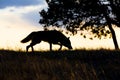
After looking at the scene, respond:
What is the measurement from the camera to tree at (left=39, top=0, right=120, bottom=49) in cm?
3759

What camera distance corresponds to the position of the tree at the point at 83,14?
1480 inches

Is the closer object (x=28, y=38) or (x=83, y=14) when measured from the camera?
(x=28, y=38)

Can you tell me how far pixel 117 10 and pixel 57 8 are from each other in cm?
512

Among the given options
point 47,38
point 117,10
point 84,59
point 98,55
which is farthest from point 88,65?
point 117,10

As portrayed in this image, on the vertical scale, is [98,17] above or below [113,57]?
above

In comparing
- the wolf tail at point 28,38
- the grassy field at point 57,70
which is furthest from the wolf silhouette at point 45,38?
the grassy field at point 57,70

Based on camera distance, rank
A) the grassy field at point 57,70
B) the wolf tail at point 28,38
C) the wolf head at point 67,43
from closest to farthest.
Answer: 1. the grassy field at point 57,70
2. the wolf tail at point 28,38
3. the wolf head at point 67,43

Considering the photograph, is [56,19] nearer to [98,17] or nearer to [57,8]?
[57,8]

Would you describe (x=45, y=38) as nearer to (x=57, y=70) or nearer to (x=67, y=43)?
(x=67, y=43)

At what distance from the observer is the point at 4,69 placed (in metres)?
13.1

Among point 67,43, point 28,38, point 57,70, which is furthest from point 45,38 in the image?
point 57,70

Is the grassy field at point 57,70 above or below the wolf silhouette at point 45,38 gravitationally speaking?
below

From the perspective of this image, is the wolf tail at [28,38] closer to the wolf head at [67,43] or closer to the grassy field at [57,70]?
the wolf head at [67,43]

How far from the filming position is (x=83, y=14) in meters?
38.7
